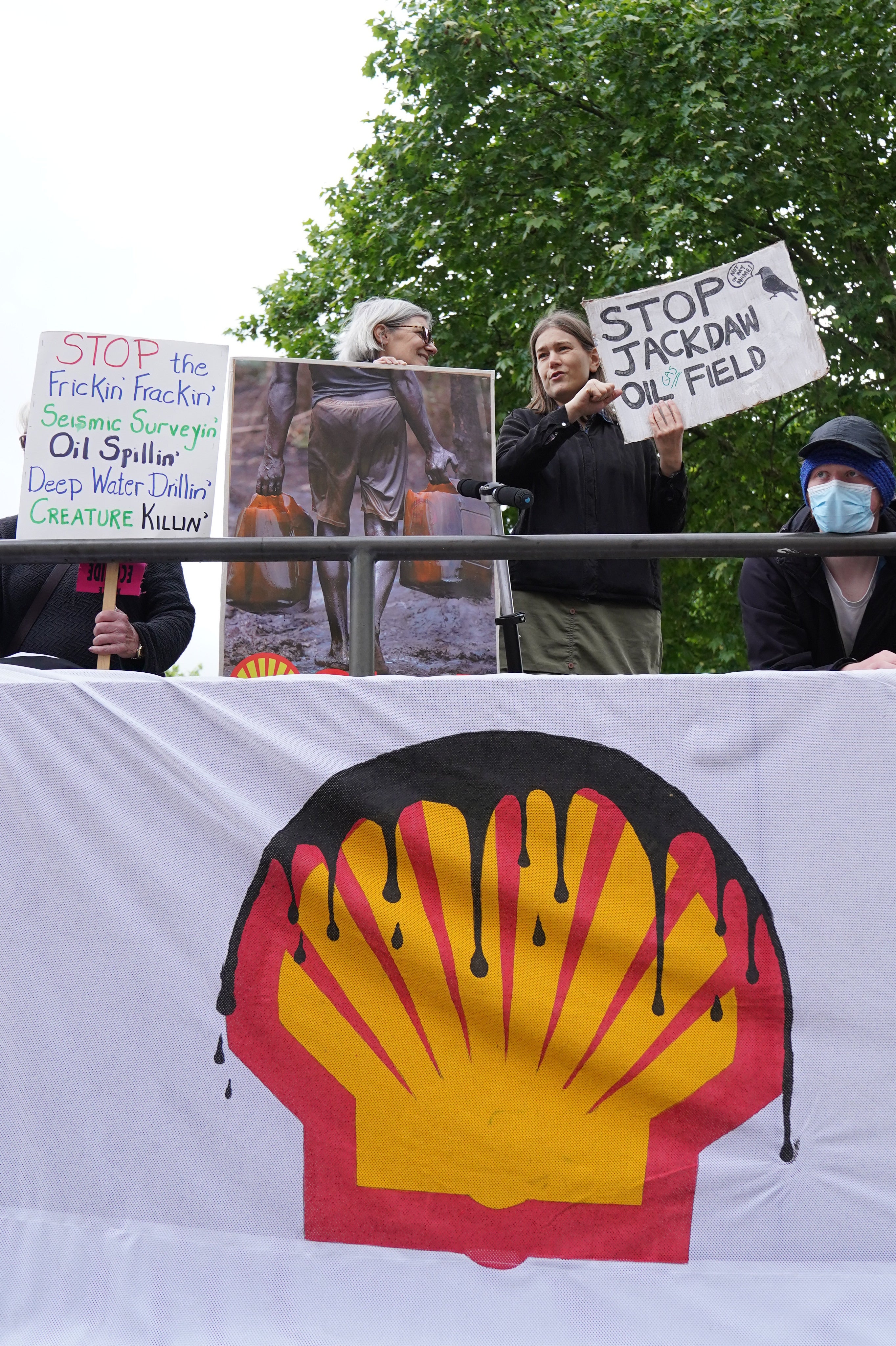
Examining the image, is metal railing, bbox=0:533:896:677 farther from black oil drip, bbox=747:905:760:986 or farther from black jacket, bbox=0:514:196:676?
black oil drip, bbox=747:905:760:986

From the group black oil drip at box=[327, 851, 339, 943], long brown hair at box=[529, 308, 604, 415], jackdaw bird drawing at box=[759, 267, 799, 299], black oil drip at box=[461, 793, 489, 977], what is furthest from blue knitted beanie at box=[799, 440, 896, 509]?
black oil drip at box=[327, 851, 339, 943]

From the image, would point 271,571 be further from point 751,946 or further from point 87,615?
point 751,946

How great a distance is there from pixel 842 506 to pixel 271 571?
1.85 m

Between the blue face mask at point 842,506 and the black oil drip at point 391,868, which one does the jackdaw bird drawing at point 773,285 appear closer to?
the blue face mask at point 842,506

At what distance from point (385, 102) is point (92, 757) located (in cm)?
1117

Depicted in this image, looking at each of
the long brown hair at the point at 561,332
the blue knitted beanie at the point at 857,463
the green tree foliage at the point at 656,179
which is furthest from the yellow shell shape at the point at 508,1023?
the green tree foliage at the point at 656,179

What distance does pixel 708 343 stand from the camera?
3414 mm

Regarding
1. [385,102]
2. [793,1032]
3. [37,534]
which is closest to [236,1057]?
[793,1032]

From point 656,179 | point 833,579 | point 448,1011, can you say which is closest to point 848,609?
point 833,579

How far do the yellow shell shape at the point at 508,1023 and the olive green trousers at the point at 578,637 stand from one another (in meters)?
1.01

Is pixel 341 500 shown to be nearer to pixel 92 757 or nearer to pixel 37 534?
pixel 37 534

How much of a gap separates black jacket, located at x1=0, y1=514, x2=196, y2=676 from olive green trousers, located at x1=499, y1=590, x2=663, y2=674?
0.95 meters

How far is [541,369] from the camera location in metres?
4.02

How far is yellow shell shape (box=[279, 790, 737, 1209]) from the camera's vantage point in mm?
2570
